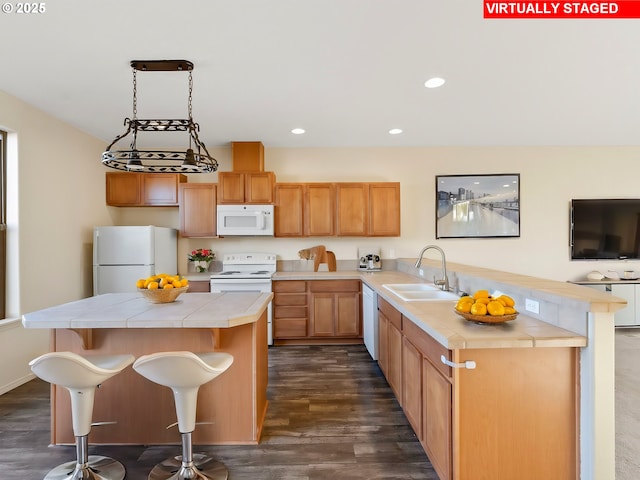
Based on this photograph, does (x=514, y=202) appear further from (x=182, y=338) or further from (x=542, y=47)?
(x=182, y=338)

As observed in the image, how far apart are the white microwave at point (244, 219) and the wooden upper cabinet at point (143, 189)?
763 mm

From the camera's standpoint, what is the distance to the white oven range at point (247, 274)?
4074 mm

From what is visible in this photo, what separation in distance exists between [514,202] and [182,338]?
15.2 feet

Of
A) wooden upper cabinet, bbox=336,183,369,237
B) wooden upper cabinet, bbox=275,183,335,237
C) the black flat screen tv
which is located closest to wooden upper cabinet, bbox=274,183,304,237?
wooden upper cabinet, bbox=275,183,335,237

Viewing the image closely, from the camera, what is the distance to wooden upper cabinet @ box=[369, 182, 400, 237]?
4410mm

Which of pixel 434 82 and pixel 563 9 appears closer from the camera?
pixel 563 9

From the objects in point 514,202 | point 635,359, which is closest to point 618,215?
point 514,202

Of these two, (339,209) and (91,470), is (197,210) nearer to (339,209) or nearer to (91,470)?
(339,209)

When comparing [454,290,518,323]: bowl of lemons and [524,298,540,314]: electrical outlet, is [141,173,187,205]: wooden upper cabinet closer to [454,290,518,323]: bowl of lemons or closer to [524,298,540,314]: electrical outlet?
[454,290,518,323]: bowl of lemons

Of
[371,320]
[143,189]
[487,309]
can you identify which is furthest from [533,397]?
[143,189]

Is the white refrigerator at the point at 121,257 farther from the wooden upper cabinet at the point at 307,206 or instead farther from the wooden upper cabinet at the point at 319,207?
the wooden upper cabinet at the point at 319,207

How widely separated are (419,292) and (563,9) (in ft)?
6.97

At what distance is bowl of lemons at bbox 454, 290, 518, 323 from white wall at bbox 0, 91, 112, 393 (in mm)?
3814

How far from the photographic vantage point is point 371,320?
3.44 m
